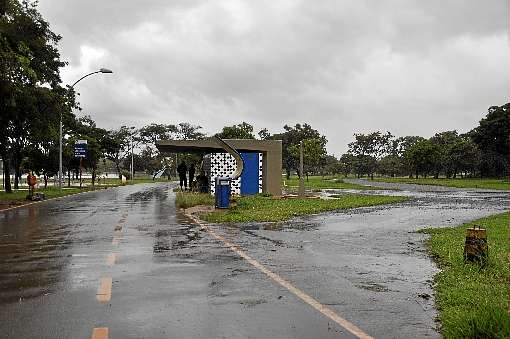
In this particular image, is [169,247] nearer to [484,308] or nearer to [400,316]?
[400,316]

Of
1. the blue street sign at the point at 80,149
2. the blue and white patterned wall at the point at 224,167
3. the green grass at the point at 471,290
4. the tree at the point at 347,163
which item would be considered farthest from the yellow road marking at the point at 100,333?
the tree at the point at 347,163

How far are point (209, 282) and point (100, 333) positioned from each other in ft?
8.62

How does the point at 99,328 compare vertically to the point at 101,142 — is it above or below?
below

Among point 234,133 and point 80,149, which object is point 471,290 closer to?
point 80,149

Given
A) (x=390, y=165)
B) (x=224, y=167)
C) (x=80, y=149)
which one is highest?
(x=80, y=149)

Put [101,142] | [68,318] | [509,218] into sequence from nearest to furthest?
[68,318]
[509,218]
[101,142]

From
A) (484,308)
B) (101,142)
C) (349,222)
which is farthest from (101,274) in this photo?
(101,142)

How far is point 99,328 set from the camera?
18.1 ft

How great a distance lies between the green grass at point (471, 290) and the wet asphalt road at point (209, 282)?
218 millimetres

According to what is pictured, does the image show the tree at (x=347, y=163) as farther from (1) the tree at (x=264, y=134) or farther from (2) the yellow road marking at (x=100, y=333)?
(2) the yellow road marking at (x=100, y=333)

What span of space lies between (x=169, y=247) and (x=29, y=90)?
1894 cm

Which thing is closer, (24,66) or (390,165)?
(24,66)

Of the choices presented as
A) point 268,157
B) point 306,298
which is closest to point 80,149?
point 268,157

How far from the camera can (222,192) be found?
2080cm
